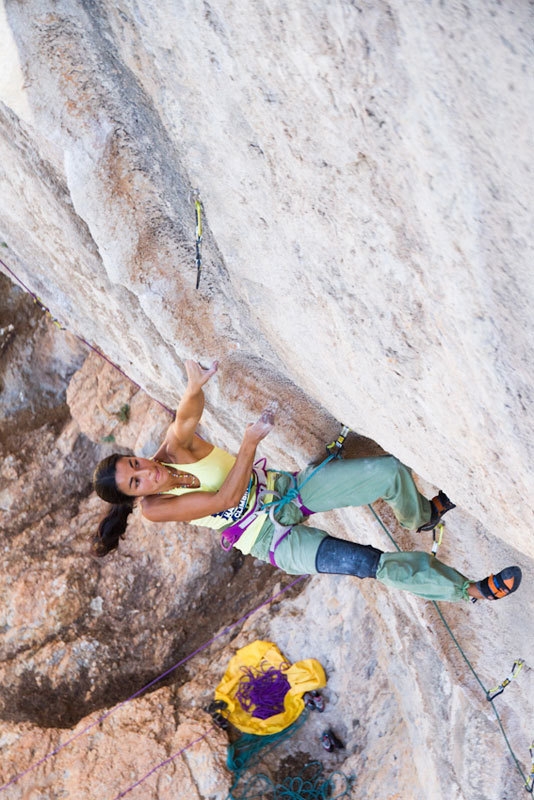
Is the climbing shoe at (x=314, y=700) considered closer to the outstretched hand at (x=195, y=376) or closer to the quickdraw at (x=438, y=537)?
the quickdraw at (x=438, y=537)

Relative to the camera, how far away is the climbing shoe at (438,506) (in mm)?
2840

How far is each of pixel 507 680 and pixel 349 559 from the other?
1.18 m

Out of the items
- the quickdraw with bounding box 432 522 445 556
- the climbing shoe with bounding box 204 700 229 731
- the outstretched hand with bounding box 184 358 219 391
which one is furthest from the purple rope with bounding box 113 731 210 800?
the outstretched hand with bounding box 184 358 219 391

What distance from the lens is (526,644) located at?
2.99m

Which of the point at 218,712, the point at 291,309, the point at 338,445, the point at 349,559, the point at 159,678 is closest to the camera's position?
the point at 291,309

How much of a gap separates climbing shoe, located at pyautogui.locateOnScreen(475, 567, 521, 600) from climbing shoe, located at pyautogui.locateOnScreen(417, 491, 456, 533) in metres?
0.44

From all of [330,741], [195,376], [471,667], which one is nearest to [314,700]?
[330,741]

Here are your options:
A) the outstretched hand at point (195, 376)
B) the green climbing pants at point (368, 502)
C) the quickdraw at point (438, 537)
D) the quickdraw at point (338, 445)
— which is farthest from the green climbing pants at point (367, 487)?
the outstretched hand at point (195, 376)

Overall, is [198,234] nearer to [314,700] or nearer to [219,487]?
[219,487]

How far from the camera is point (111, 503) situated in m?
2.71

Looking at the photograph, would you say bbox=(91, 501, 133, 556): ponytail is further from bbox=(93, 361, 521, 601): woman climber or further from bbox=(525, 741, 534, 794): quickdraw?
bbox=(525, 741, 534, 794): quickdraw

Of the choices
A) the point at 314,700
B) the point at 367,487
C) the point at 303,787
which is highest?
the point at 367,487

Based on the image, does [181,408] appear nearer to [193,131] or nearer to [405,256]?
[193,131]

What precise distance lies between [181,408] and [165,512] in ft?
1.32
